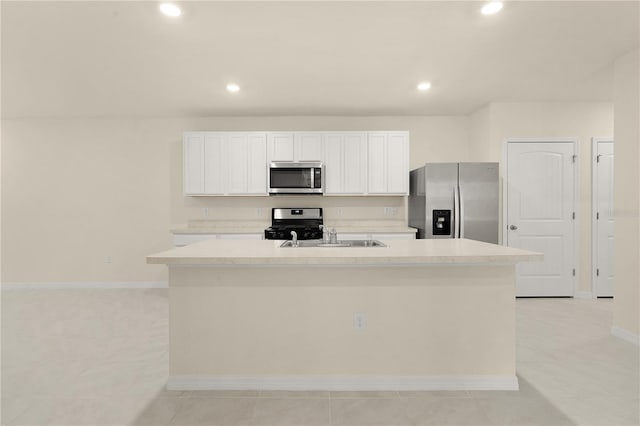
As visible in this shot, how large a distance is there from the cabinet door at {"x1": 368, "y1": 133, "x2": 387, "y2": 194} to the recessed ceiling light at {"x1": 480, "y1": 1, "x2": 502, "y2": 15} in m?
2.45

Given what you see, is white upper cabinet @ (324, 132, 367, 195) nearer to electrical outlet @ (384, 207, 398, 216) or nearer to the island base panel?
electrical outlet @ (384, 207, 398, 216)

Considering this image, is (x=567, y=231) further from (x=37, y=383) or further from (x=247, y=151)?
(x=37, y=383)

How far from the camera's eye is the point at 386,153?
4879mm

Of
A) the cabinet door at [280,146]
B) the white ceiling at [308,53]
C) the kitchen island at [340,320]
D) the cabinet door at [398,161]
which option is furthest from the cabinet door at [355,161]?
the kitchen island at [340,320]

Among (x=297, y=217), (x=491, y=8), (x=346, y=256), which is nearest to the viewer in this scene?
(x=346, y=256)

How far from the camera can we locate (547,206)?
15.2ft

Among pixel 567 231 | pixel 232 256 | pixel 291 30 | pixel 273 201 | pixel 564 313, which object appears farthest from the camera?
pixel 273 201

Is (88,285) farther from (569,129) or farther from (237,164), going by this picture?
(569,129)

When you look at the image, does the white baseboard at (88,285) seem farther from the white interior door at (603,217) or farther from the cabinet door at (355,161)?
the white interior door at (603,217)

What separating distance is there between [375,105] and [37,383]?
4.32 m

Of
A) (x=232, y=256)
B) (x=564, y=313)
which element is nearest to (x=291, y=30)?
(x=232, y=256)

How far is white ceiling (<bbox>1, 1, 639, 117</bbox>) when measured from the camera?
8.20 feet

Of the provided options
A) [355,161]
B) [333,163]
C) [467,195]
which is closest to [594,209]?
[467,195]

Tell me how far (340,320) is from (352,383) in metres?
0.40
